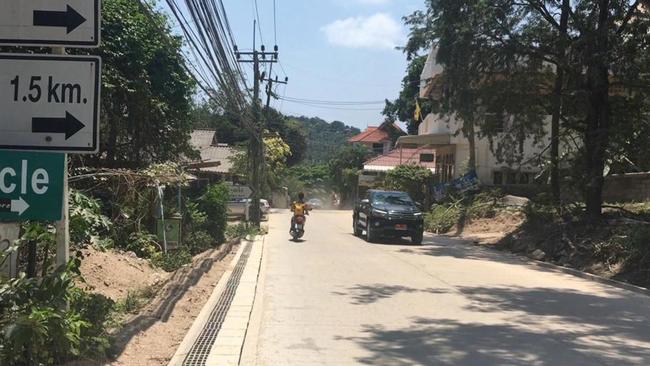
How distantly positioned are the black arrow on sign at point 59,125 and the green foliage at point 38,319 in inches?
43.4

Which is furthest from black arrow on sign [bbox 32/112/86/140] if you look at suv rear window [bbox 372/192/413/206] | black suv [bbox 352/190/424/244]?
suv rear window [bbox 372/192/413/206]

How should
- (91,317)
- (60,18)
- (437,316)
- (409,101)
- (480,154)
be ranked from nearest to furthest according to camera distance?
(60,18) → (91,317) → (437,316) → (480,154) → (409,101)

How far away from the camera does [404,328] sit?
→ 851 cm

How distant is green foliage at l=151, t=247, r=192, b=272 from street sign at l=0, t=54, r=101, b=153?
10.0 m

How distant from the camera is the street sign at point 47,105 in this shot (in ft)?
14.4

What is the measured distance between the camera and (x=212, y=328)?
28.0 ft

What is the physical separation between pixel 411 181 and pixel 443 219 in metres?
12.5

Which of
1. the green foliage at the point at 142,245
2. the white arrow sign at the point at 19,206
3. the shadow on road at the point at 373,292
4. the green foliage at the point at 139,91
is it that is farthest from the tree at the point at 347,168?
the white arrow sign at the point at 19,206

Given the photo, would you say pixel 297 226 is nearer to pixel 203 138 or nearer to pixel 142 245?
pixel 142 245

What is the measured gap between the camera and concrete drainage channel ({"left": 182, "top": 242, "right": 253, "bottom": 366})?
6934mm

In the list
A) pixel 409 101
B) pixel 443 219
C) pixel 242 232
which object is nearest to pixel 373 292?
pixel 242 232

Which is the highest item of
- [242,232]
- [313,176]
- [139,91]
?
[139,91]

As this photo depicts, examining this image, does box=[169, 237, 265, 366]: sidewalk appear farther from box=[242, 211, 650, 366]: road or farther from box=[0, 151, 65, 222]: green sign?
box=[0, 151, 65, 222]: green sign

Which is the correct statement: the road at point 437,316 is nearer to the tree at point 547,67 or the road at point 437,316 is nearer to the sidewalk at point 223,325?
the sidewalk at point 223,325
